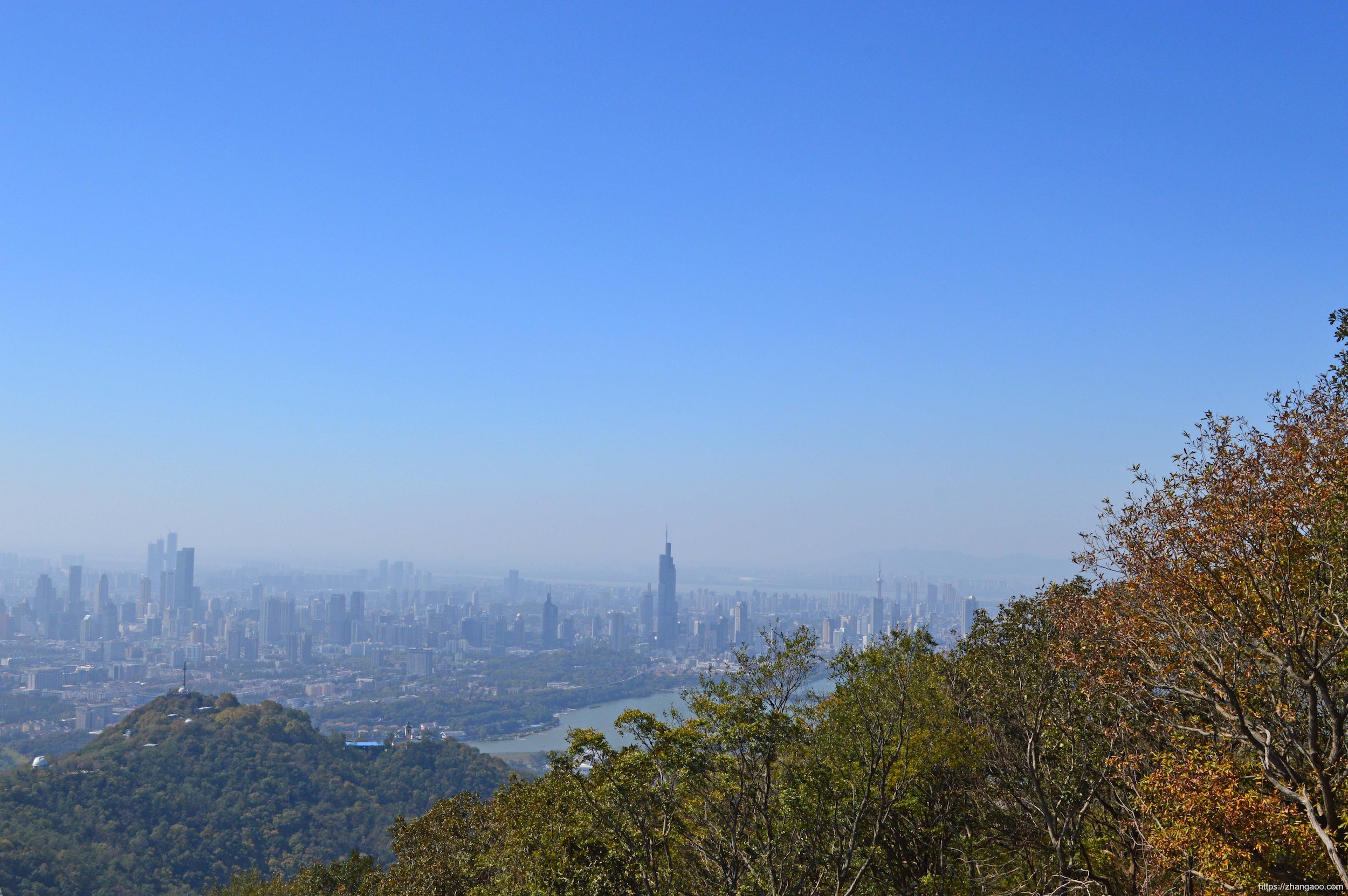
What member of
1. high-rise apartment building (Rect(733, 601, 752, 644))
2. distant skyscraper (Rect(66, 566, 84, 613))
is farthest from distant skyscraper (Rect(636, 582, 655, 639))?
distant skyscraper (Rect(66, 566, 84, 613))

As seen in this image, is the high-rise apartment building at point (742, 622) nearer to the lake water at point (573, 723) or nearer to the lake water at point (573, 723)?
the lake water at point (573, 723)

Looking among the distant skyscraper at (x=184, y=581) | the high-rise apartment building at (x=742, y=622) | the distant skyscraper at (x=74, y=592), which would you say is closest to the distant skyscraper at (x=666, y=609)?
the high-rise apartment building at (x=742, y=622)

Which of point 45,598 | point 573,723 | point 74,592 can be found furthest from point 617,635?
point 74,592

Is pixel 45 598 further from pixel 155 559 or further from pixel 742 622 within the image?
pixel 742 622

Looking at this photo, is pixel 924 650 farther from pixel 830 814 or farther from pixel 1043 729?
pixel 830 814

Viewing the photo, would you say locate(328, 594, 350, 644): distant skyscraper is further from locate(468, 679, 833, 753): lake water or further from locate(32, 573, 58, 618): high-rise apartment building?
locate(468, 679, 833, 753): lake water

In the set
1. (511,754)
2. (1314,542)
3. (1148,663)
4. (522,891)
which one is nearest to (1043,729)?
(1148,663)

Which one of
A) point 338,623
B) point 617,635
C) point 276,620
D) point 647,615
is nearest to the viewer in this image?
point 617,635
